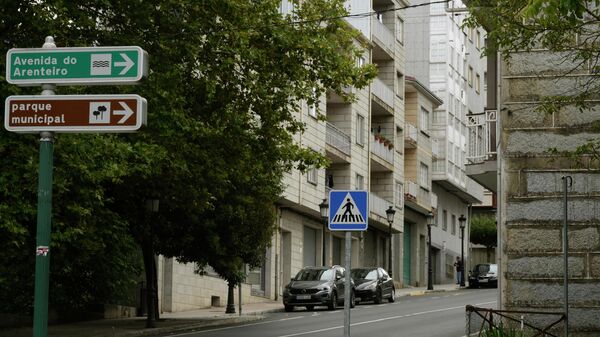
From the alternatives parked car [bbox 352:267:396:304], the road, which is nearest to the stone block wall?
the road

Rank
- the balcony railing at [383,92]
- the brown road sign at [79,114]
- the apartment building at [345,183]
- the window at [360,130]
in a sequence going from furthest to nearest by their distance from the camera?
the balcony railing at [383,92]
the window at [360,130]
the apartment building at [345,183]
the brown road sign at [79,114]

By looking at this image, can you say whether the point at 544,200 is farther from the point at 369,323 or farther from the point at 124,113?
the point at 369,323

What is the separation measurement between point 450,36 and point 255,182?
44.2 meters

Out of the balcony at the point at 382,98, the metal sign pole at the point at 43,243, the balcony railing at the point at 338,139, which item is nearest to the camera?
the metal sign pole at the point at 43,243

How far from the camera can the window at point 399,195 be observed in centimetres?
6172

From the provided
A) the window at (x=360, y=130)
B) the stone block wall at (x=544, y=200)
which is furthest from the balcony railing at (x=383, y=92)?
the stone block wall at (x=544, y=200)

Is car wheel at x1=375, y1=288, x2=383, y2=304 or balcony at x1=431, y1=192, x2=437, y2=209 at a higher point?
balcony at x1=431, y1=192, x2=437, y2=209

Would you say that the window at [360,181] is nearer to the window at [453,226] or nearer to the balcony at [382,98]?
the balcony at [382,98]

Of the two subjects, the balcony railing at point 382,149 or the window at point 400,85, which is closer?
the balcony railing at point 382,149

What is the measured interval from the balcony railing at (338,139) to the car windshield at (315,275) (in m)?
11.9

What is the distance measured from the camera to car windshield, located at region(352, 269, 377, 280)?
43.1 metres

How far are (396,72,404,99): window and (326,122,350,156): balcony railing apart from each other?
928 centimetres

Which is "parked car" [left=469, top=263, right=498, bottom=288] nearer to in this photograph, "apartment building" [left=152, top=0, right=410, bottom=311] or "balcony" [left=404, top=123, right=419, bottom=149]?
"apartment building" [left=152, top=0, right=410, bottom=311]

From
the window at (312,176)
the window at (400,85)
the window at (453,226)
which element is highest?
the window at (400,85)
